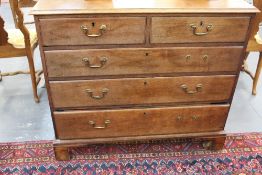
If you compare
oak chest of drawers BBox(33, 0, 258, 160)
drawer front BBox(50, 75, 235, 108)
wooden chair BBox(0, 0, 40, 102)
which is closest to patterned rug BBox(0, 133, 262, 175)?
oak chest of drawers BBox(33, 0, 258, 160)

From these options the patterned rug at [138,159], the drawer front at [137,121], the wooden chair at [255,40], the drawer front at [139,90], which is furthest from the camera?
the wooden chair at [255,40]

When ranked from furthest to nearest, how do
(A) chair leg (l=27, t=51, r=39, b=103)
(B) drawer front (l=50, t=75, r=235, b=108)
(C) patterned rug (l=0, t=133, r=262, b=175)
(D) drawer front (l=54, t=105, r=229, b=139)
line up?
(A) chair leg (l=27, t=51, r=39, b=103), (C) patterned rug (l=0, t=133, r=262, b=175), (D) drawer front (l=54, t=105, r=229, b=139), (B) drawer front (l=50, t=75, r=235, b=108)

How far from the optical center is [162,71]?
1684 millimetres

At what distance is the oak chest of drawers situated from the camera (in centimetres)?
148

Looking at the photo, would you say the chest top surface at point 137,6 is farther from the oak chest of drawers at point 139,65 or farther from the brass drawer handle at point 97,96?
the brass drawer handle at point 97,96

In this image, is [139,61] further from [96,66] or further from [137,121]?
[137,121]

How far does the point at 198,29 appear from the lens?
1.55 metres

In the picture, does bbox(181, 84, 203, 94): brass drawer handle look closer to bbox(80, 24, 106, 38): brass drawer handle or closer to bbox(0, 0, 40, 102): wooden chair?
bbox(80, 24, 106, 38): brass drawer handle

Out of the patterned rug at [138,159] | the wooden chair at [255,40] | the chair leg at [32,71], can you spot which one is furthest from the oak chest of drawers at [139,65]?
the chair leg at [32,71]

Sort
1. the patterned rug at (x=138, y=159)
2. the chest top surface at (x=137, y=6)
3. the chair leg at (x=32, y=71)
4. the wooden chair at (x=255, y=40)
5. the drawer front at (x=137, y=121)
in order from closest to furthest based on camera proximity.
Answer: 1. the chest top surface at (x=137, y=6)
2. the drawer front at (x=137, y=121)
3. the patterned rug at (x=138, y=159)
4. the wooden chair at (x=255, y=40)
5. the chair leg at (x=32, y=71)

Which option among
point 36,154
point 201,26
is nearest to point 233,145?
point 201,26

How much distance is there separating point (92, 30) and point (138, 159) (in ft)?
3.32

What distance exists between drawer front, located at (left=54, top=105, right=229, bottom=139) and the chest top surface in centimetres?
65

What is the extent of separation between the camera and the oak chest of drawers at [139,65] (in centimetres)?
148
